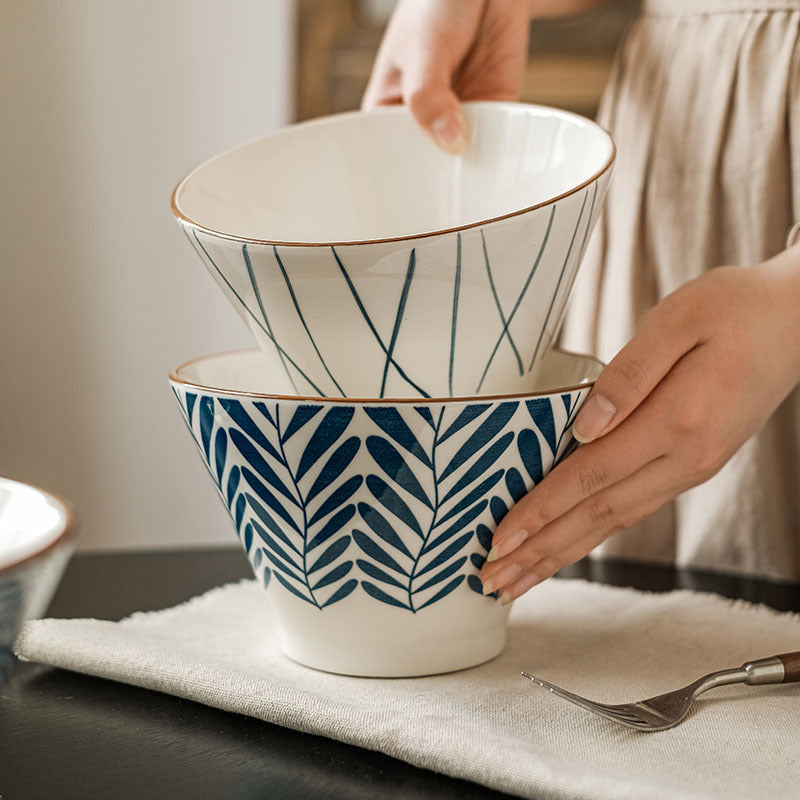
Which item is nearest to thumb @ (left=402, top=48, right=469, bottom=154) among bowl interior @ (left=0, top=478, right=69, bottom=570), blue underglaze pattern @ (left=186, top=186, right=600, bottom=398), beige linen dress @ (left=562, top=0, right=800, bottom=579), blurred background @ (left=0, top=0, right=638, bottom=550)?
blue underglaze pattern @ (left=186, top=186, right=600, bottom=398)

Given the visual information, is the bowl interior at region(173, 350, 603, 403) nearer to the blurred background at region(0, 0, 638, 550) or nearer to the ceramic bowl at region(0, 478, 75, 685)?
the ceramic bowl at region(0, 478, 75, 685)

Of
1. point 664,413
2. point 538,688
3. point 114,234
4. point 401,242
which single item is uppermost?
point 401,242

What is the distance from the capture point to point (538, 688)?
1.61 feet

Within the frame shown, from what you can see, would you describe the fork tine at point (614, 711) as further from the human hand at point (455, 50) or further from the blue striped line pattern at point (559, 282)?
the human hand at point (455, 50)

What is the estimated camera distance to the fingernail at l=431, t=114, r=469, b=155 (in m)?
0.61

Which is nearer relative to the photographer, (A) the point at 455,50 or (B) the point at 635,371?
(B) the point at 635,371

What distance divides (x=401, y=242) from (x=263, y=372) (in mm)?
197

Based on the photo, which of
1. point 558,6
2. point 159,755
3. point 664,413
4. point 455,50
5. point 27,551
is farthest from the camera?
point 558,6

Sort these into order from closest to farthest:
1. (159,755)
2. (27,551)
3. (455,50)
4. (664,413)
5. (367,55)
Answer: (27,551), (159,755), (664,413), (455,50), (367,55)

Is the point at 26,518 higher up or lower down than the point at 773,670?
higher up

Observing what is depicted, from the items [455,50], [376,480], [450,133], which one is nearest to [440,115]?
[450,133]

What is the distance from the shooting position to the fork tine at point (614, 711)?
44 centimetres

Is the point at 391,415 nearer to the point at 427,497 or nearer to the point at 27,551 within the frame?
the point at 427,497

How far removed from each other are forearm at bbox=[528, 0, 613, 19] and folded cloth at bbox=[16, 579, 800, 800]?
0.50 meters
